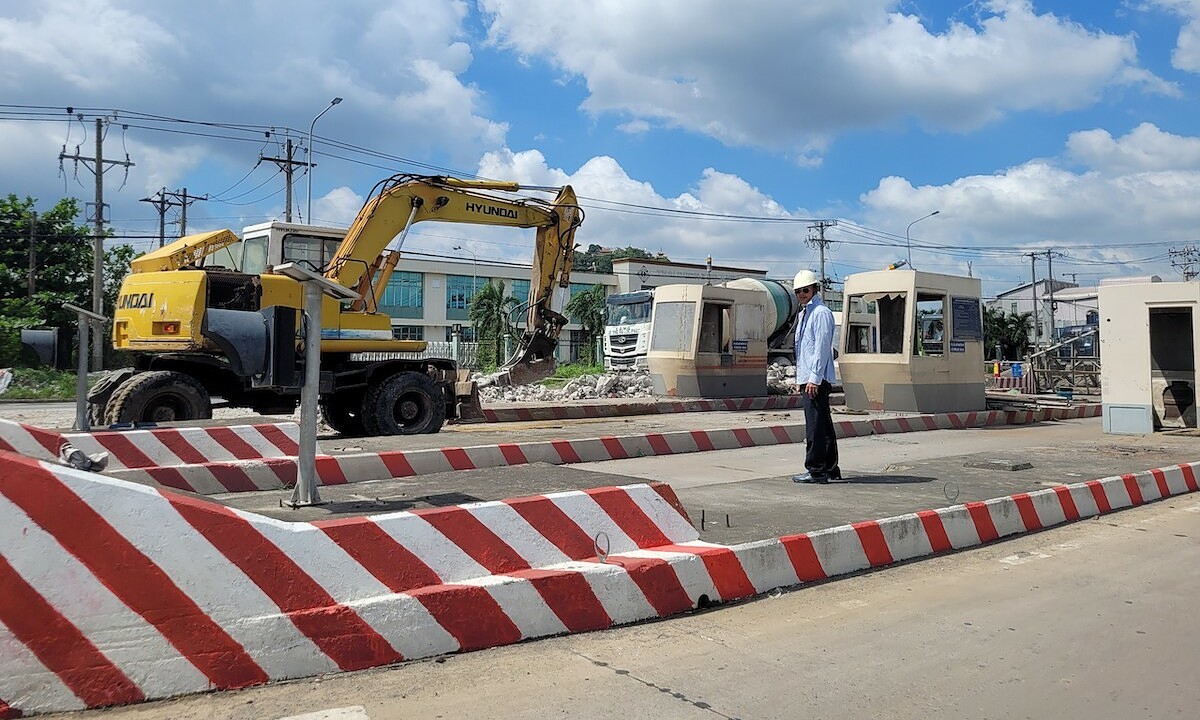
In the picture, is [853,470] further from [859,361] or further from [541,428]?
[859,361]

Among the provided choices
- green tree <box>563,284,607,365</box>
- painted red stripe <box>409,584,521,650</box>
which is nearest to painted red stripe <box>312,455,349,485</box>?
painted red stripe <box>409,584,521,650</box>

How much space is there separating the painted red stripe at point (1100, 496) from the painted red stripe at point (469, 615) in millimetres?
6404

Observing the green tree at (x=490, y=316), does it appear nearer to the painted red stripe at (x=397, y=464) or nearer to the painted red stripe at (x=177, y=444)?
the painted red stripe at (x=397, y=464)

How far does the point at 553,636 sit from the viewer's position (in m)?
4.29

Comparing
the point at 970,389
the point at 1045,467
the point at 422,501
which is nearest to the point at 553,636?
the point at 422,501

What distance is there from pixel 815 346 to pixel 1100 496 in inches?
120

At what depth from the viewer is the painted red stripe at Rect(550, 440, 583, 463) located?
1096cm

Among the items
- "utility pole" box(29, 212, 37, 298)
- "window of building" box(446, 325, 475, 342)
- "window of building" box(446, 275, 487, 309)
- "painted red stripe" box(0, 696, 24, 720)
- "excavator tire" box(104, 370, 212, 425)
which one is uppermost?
"window of building" box(446, 275, 487, 309)

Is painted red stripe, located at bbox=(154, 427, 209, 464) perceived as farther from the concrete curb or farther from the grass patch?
the grass patch

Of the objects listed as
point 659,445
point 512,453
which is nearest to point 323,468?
point 512,453

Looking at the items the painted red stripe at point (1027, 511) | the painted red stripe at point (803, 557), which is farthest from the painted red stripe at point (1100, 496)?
the painted red stripe at point (803, 557)

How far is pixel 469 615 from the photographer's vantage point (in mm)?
4035

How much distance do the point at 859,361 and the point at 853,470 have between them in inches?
321

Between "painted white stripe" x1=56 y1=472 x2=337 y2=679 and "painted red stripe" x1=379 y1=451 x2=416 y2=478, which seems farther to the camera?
"painted red stripe" x1=379 y1=451 x2=416 y2=478
